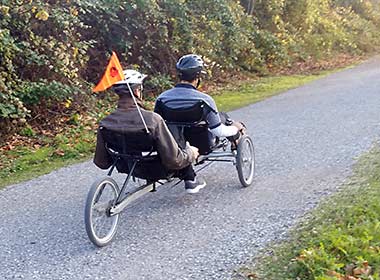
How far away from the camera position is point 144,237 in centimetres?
515

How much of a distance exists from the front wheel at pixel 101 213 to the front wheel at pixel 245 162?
1.60 metres

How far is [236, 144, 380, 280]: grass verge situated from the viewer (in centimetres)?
399

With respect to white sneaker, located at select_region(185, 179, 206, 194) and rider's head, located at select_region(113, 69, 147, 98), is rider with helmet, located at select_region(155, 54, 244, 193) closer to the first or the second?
white sneaker, located at select_region(185, 179, 206, 194)

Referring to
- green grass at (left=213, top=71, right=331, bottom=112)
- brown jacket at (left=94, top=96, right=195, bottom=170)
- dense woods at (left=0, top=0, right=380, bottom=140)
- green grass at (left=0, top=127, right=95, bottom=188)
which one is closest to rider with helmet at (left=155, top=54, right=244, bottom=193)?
brown jacket at (left=94, top=96, right=195, bottom=170)

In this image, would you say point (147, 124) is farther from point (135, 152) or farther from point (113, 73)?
point (113, 73)

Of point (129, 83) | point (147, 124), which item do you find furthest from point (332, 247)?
point (129, 83)

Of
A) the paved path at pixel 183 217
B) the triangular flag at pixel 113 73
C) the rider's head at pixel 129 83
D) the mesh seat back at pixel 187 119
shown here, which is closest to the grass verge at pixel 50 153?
the paved path at pixel 183 217

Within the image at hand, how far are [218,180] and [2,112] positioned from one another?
4092mm

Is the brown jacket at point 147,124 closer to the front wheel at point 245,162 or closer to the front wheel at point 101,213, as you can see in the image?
the front wheel at point 101,213

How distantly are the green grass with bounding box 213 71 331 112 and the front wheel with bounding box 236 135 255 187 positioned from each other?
571 centimetres

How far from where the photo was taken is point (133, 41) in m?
14.1

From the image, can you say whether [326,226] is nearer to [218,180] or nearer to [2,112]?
[218,180]

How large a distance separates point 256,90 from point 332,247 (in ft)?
38.0

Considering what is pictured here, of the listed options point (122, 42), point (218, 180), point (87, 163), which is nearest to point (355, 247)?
point (218, 180)
